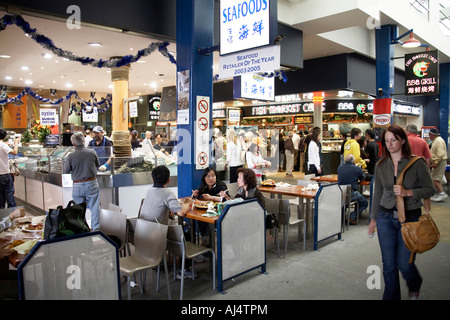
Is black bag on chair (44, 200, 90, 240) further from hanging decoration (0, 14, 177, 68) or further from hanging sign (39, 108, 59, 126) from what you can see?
hanging sign (39, 108, 59, 126)

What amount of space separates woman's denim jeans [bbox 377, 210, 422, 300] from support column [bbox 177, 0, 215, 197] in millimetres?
3382

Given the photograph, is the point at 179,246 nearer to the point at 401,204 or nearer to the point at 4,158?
the point at 401,204

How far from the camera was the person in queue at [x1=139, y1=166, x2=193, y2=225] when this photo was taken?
4352mm

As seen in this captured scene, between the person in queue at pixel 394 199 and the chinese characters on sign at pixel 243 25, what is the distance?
215cm

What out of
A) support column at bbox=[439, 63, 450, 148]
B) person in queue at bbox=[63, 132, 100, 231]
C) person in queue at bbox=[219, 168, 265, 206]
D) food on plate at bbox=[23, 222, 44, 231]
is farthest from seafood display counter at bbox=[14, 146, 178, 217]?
support column at bbox=[439, 63, 450, 148]

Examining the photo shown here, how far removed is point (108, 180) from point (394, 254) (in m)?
5.43

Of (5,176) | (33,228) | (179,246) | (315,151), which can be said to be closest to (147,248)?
(179,246)

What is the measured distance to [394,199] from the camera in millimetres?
3311

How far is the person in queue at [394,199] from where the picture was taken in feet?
10.6

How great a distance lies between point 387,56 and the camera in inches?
414

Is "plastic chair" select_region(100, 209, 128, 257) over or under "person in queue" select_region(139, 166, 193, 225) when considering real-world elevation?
under

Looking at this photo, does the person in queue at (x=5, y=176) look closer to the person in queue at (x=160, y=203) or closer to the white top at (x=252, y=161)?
the person in queue at (x=160, y=203)

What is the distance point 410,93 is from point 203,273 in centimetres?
869

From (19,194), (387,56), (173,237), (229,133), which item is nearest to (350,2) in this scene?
(387,56)
